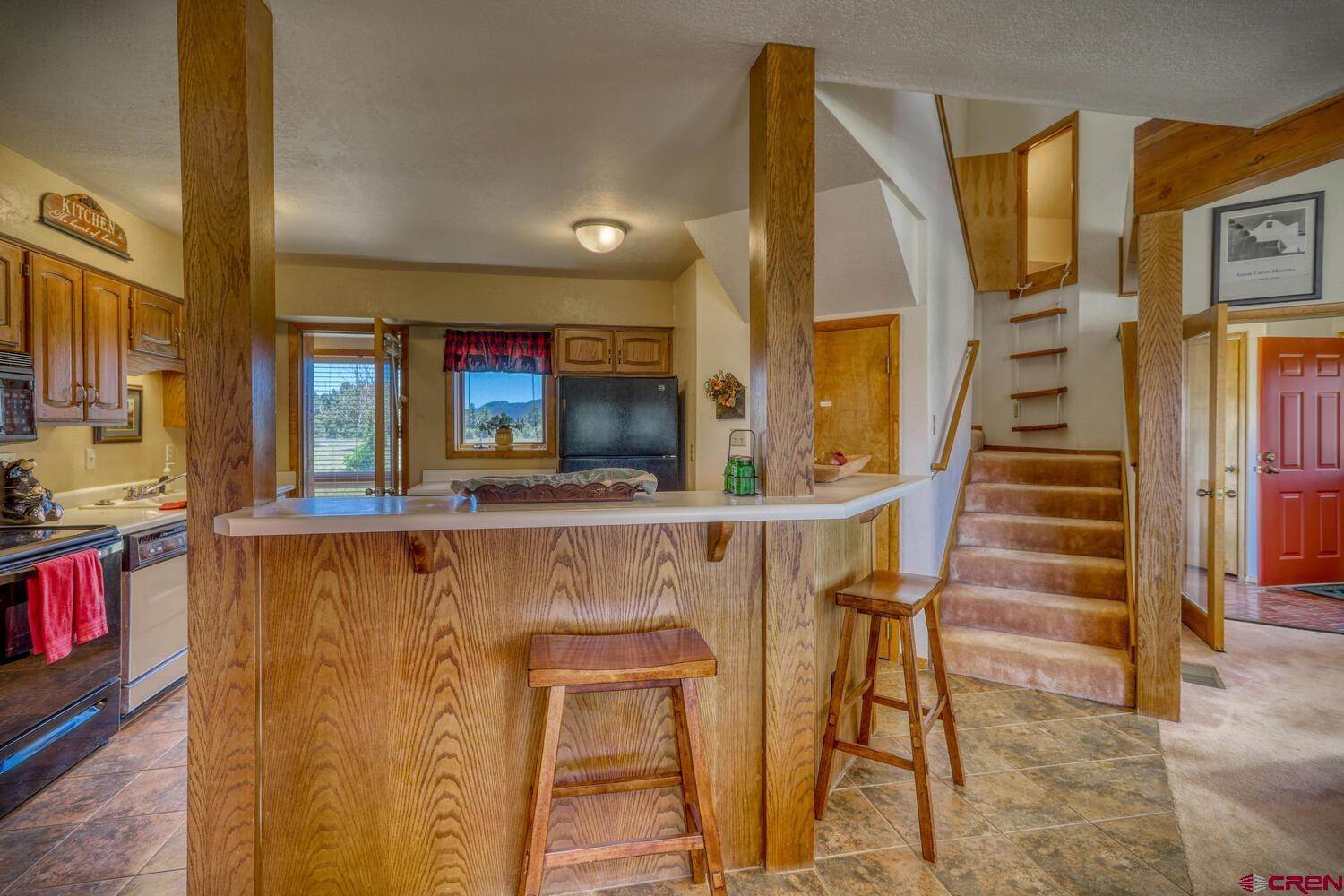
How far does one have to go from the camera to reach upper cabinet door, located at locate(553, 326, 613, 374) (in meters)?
4.61

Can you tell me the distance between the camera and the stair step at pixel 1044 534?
3.36 m

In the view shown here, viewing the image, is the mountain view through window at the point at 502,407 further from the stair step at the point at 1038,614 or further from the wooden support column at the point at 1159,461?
the wooden support column at the point at 1159,461

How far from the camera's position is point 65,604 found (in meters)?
2.12

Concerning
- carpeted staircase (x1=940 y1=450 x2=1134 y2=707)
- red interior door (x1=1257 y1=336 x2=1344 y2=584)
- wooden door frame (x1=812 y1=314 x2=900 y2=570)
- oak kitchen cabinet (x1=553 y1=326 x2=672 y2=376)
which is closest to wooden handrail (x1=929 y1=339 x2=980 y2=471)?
wooden door frame (x1=812 y1=314 x2=900 y2=570)

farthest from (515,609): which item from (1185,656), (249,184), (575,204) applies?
(1185,656)

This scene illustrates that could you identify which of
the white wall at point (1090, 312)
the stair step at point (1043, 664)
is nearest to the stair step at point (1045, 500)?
the white wall at point (1090, 312)

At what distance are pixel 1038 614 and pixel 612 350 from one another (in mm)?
3249

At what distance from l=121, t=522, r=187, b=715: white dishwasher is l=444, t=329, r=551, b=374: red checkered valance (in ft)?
7.36

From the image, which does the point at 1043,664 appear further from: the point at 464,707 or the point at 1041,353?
the point at 464,707

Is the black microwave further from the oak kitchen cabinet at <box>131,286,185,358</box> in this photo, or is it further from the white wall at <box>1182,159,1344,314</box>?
the white wall at <box>1182,159,1344,314</box>

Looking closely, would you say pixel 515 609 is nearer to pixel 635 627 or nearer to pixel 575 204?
pixel 635 627

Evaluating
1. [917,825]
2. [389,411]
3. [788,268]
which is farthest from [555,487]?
[389,411]

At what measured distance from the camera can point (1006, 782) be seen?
217 centimetres

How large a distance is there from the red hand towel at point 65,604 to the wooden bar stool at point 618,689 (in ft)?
5.92
